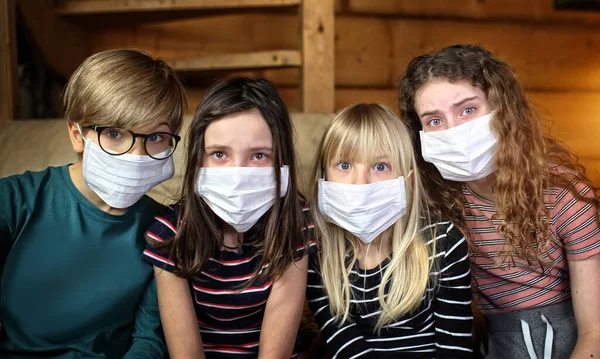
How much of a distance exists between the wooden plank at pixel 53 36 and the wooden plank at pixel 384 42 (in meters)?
0.15

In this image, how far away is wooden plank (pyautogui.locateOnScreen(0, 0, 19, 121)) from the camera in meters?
2.32

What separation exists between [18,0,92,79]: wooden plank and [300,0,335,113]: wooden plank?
3.74 ft

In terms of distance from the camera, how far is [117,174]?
1318mm

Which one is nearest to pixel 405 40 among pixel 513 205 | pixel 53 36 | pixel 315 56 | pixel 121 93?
pixel 315 56

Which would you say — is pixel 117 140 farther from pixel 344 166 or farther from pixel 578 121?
pixel 578 121

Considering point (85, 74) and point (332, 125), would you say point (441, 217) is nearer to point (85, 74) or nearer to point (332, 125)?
point (332, 125)

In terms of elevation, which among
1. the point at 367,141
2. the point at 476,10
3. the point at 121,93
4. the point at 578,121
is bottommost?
the point at 367,141

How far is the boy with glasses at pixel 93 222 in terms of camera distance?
133 centimetres

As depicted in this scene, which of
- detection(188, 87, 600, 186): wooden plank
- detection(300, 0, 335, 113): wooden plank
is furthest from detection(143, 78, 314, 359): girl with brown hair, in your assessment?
detection(188, 87, 600, 186): wooden plank

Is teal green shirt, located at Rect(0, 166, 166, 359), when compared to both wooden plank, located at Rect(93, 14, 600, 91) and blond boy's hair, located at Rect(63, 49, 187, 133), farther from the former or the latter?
wooden plank, located at Rect(93, 14, 600, 91)

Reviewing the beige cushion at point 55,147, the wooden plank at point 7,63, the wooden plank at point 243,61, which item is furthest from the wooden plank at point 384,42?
the beige cushion at point 55,147

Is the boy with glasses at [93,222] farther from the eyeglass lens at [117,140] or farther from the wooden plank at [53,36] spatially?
the wooden plank at [53,36]

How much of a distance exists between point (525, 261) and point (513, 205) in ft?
0.51

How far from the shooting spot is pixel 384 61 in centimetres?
329
